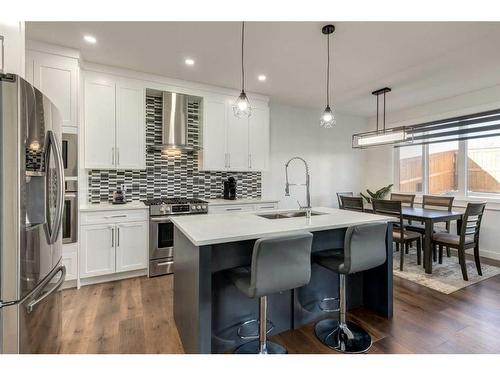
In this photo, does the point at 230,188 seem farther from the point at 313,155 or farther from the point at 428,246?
the point at 428,246

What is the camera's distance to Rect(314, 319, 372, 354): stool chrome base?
1843 mm

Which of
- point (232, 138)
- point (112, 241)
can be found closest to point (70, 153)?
point (112, 241)

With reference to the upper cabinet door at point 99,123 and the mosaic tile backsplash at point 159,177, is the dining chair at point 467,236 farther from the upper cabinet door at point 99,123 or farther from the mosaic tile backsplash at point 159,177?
the upper cabinet door at point 99,123

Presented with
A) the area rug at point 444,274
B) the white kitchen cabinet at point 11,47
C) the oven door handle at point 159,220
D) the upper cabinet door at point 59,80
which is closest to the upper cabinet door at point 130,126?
the upper cabinet door at point 59,80

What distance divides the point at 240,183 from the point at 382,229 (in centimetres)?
287

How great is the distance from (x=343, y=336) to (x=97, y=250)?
2.73m

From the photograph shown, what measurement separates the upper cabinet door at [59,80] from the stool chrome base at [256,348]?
283cm

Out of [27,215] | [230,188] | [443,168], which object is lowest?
[27,215]

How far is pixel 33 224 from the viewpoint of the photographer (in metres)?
1.41

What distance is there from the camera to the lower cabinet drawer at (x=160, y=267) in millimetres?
3238

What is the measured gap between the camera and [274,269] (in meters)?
1.50

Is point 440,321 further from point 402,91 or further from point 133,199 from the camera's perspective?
point 133,199

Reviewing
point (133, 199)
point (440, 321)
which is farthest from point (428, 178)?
point (133, 199)
